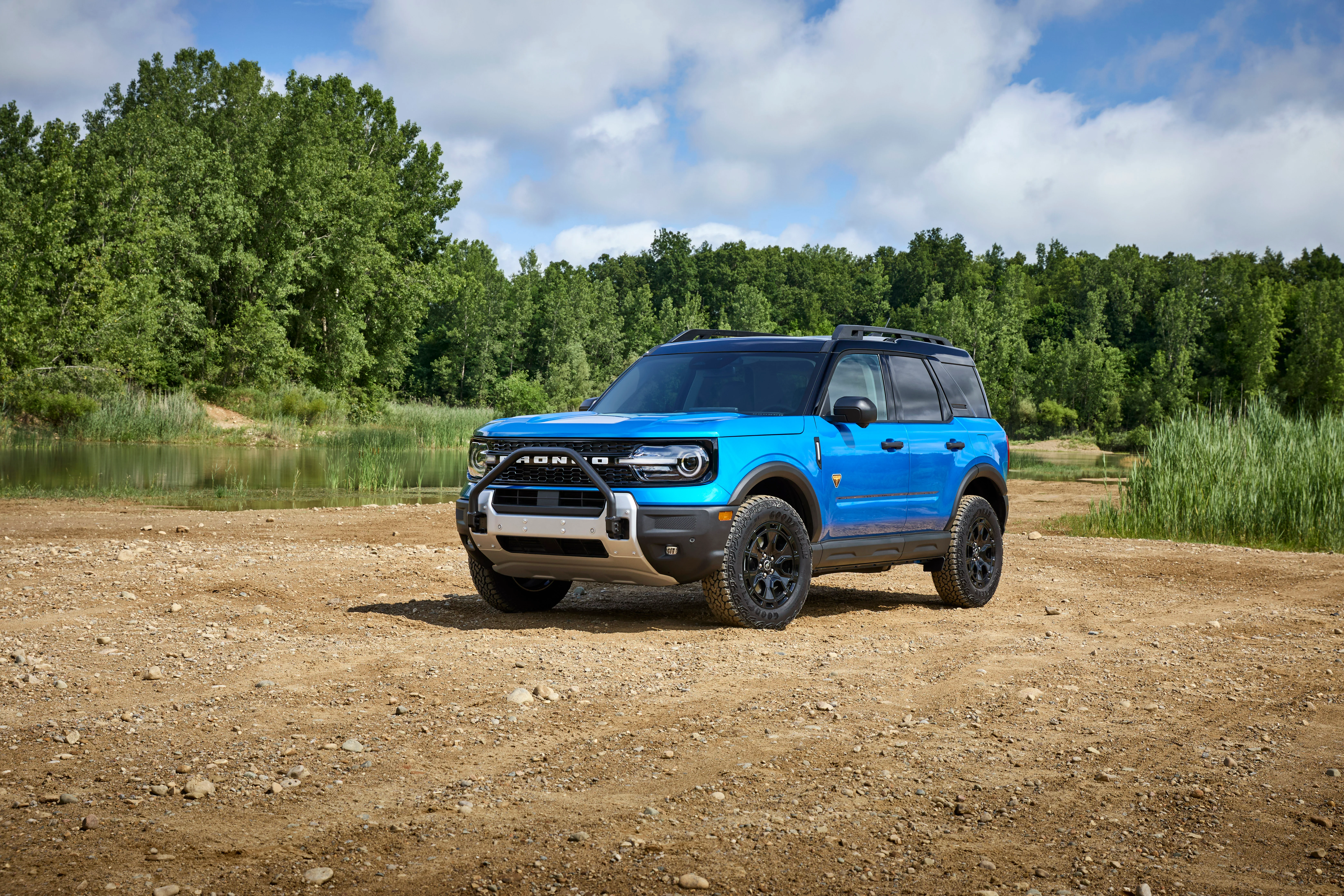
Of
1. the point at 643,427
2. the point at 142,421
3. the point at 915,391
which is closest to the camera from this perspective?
the point at 643,427

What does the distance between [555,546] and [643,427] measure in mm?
1043

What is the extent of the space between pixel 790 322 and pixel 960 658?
13468 centimetres

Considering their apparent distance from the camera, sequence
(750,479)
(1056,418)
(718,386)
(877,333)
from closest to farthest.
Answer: (750,479) < (718,386) < (877,333) < (1056,418)

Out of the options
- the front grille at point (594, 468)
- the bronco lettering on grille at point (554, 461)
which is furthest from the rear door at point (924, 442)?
the bronco lettering on grille at point (554, 461)

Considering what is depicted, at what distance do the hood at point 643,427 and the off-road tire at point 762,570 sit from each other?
1.71 ft

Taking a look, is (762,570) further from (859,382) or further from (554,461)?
(859,382)

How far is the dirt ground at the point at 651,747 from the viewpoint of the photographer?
12.9 ft

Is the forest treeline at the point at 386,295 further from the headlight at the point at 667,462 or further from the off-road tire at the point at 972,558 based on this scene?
the headlight at the point at 667,462

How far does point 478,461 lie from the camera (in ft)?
28.8

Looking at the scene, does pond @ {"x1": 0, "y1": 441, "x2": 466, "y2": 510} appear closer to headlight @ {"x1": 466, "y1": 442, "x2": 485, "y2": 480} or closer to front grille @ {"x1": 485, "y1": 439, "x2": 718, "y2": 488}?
headlight @ {"x1": 466, "y1": 442, "x2": 485, "y2": 480}

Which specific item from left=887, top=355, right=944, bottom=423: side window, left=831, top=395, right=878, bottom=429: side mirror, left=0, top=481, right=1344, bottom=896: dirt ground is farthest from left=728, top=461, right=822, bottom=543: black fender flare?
left=887, top=355, right=944, bottom=423: side window

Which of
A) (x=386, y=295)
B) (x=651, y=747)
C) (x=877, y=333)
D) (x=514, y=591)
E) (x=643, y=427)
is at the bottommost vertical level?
(x=651, y=747)

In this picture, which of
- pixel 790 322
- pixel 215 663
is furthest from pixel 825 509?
pixel 790 322

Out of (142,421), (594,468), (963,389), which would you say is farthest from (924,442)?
(142,421)
